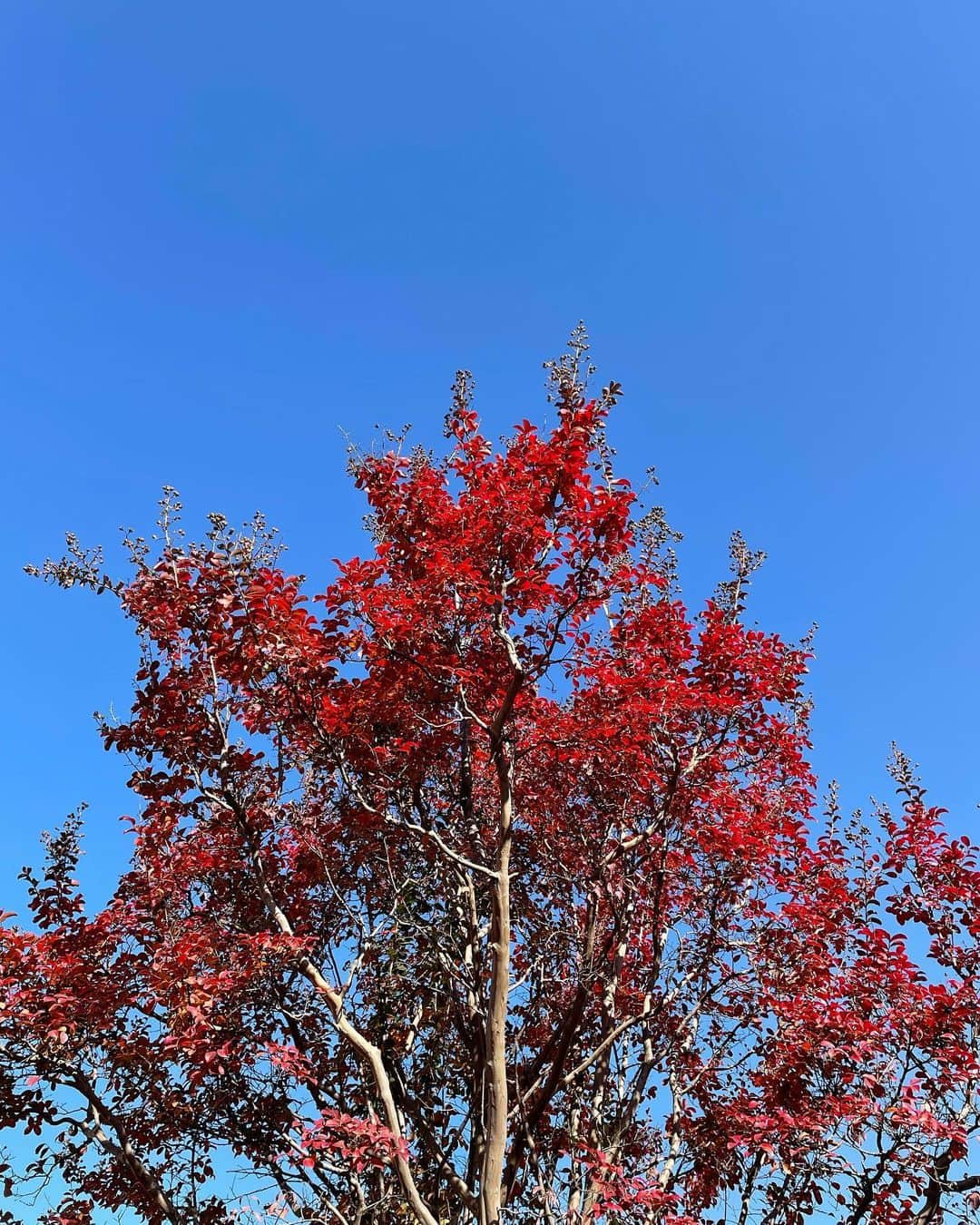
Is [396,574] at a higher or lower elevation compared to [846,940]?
higher

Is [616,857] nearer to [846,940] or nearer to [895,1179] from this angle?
[846,940]

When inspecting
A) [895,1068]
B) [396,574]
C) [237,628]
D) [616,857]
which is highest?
[396,574]

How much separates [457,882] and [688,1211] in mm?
3515

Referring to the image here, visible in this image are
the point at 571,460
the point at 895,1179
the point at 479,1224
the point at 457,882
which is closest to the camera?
the point at 479,1224

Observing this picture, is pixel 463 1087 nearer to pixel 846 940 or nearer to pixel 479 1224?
pixel 479 1224

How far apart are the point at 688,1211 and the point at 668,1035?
1585mm

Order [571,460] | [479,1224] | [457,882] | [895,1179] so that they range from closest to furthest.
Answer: [479,1224] → [571,460] → [895,1179] → [457,882]

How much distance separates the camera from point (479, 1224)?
20.5 ft

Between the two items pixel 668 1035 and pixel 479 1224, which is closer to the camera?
pixel 479 1224

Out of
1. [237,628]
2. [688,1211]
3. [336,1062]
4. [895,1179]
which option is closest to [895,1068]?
[895,1179]

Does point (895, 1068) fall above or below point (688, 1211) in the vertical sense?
above

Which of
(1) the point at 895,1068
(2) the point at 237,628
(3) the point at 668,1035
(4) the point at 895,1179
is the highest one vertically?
(2) the point at 237,628

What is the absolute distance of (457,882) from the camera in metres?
7.83

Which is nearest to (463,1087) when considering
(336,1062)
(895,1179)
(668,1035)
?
(336,1062)
